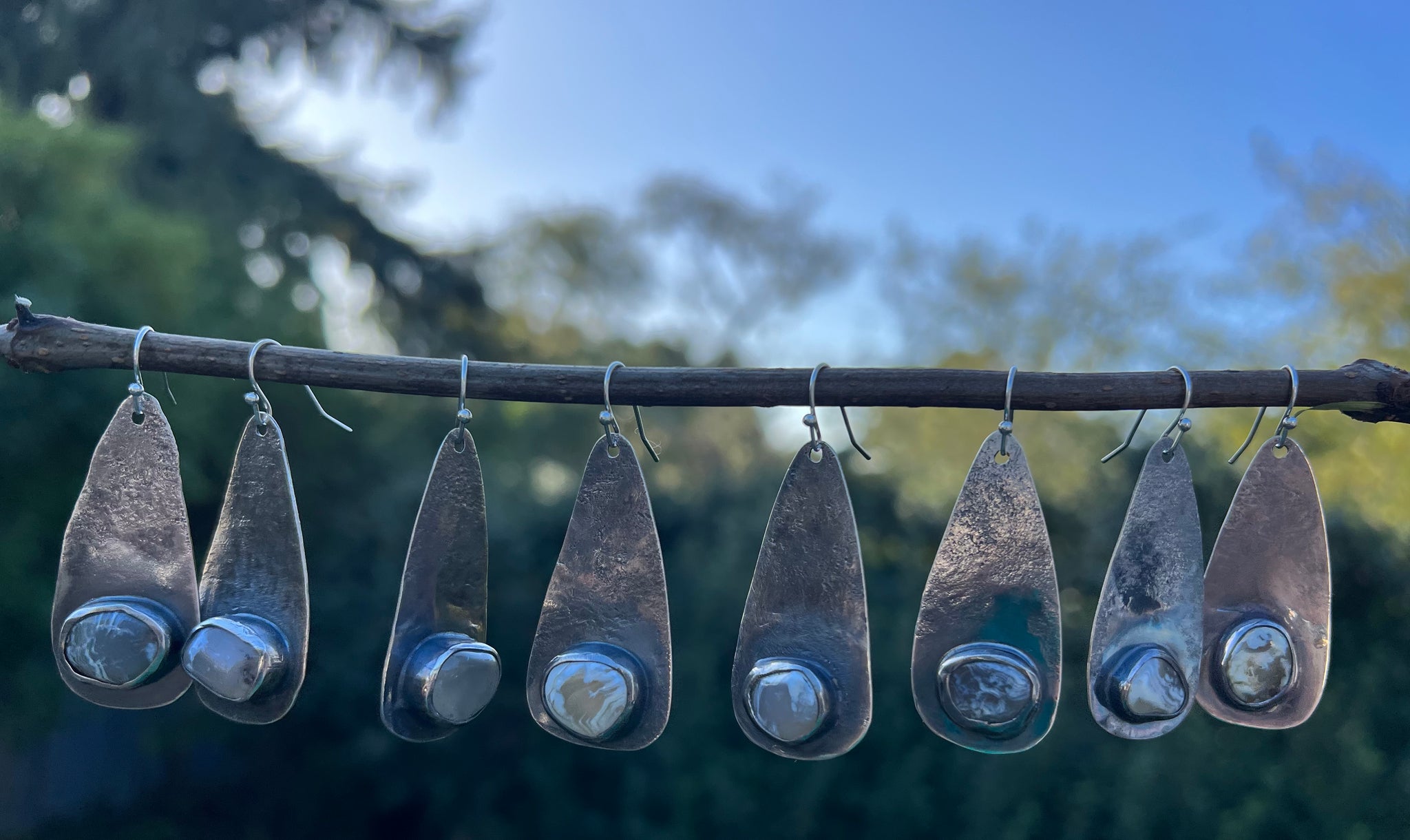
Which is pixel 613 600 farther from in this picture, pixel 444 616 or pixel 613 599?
pixel 444 616

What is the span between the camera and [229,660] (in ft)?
1.97

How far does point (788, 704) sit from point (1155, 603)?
0.87ft

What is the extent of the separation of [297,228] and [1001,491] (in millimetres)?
2858

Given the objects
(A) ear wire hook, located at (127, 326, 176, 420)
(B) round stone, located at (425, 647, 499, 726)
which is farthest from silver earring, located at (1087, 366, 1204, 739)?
(A) ear wire hook, located at (127, 326, 176, 420)

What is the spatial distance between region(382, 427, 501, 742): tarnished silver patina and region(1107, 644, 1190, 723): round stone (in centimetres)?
43

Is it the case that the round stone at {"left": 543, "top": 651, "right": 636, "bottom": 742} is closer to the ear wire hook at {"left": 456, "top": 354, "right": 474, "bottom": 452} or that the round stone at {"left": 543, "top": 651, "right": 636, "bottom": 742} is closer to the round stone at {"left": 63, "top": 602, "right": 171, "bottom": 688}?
the ear wire hook at {"left": 456, "top": 354, "right": 474, "bottom": 452}

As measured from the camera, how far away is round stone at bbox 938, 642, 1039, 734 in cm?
57

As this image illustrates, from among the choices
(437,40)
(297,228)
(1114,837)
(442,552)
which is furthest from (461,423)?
(437,40)

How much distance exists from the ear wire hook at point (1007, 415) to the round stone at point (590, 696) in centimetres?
31

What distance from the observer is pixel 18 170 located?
1685mm

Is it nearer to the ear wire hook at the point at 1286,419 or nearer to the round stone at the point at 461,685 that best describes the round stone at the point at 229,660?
the round stone at the point at 461,685

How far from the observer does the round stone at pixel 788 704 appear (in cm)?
58

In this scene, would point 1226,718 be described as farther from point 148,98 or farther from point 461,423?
point 148,98

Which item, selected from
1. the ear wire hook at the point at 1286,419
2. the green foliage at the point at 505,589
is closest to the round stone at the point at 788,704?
the ear wire hook at the point at 1286,419
